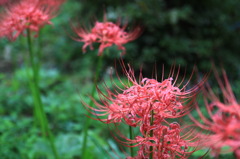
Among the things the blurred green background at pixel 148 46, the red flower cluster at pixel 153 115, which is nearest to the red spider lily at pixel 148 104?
the red flower cluster at pixel 153 115

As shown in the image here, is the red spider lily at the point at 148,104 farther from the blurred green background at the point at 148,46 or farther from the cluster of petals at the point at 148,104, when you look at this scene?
the blurred green background at the point at 148,46

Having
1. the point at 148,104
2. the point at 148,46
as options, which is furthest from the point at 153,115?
the point at 148,46

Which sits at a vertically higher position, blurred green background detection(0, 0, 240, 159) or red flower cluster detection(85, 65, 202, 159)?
blurred green background detection(0, 0, 240, 159)

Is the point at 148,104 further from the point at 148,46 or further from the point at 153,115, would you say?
the point at 148,46

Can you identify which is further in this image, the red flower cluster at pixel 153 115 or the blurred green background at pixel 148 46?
the blurred green background at pixel 148 46

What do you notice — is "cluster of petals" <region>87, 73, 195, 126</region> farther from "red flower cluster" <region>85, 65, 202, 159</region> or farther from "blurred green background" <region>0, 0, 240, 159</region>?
"blurred green background" <region>0, 0, 240, 159</region>

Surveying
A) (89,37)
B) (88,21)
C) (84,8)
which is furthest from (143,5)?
(89,37)

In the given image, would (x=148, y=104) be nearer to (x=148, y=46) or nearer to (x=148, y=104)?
(x=148, y=104)

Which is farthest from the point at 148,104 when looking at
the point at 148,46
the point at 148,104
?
the point at 148,46

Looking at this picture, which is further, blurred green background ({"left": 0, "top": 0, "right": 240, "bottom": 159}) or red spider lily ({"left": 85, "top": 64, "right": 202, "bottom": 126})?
blurred green background ({"left": 0, "top": 0, "right": 240, "bottom": 159})

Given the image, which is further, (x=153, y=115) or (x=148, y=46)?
(x=148, y=46)

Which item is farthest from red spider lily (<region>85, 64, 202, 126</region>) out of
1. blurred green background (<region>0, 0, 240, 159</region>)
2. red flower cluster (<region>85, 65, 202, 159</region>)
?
blurred green background (<region>0, 0, 240, 159</region>)

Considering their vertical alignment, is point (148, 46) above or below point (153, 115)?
above
